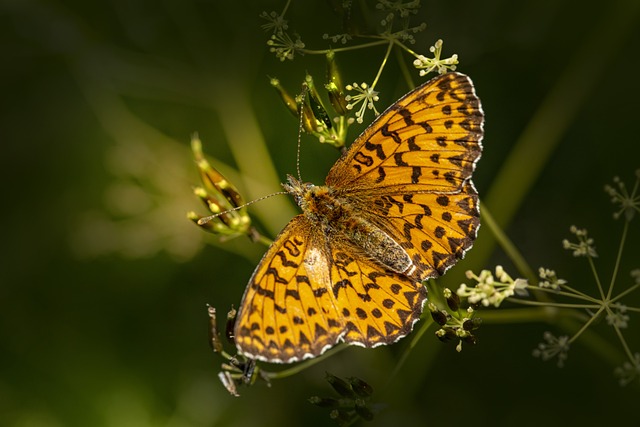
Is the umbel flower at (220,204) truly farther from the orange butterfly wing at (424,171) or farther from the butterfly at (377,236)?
the orange butterfly wing at (424,171)

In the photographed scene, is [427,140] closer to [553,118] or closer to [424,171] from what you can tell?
[424,171]

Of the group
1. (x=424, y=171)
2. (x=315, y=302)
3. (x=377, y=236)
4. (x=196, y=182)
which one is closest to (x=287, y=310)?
(x=315, y=302)

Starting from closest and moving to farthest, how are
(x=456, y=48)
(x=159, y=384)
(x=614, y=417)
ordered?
(x=614, y=417), (x=456, y=48), (x=159, y=384)

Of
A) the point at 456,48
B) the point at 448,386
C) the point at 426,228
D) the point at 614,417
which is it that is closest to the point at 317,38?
the point at 456,48

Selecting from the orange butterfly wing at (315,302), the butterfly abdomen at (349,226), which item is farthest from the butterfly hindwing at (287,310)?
the butterfly abdomen at (349,226)

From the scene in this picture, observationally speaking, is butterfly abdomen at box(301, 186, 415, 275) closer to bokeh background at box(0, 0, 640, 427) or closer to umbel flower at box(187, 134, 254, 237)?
umbel flower at box(187, 134, 254, 237)

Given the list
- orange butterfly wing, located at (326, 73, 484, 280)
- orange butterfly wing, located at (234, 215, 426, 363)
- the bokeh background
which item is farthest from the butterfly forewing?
the bokeh background

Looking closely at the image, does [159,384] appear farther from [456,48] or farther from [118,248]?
[456,48]
